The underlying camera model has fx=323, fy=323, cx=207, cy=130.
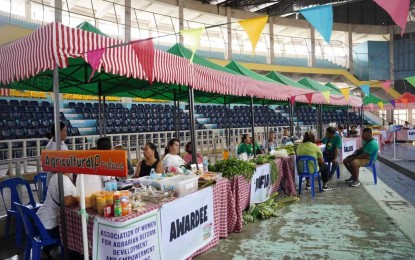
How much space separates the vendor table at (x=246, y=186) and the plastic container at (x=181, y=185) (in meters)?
1.06

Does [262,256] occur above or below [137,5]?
below

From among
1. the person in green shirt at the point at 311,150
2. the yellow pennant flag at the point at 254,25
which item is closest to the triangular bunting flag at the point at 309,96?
the person in green shirt at the point at 311,150

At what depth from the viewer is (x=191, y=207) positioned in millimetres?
3559

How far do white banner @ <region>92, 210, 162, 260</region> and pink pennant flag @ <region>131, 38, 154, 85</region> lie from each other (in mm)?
1691

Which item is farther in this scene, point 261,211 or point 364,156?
point 364,156

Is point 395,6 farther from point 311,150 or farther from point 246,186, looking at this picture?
point 311,150

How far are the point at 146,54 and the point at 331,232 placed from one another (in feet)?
10.9

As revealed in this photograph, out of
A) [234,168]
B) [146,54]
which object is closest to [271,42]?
[234,168]

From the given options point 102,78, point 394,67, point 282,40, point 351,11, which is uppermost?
point 351,11

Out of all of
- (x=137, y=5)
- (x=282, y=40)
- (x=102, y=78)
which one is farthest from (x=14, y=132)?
(x=282, y=40)

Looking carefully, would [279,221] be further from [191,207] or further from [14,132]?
[14,132]

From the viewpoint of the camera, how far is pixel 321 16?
3148mm

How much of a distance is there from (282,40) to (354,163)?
79.1ft

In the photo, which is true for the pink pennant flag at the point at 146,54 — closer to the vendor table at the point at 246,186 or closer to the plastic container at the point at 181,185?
the plastic container at the point at 181,185
